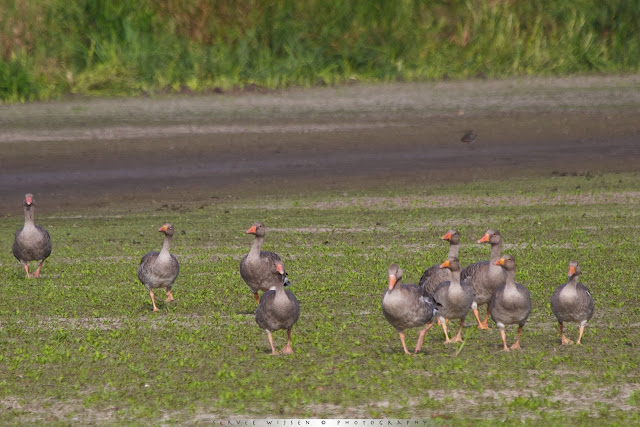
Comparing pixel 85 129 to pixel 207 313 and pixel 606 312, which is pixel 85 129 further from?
pixel 606 312

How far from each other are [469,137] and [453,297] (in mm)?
18354

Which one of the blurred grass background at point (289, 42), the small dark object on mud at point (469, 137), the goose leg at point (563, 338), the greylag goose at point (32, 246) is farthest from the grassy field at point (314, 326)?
the blurred grass background at point (289, 42)

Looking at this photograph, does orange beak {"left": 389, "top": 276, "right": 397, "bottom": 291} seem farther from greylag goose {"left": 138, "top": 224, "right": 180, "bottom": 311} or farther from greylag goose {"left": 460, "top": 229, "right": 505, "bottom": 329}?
greylag goose {"left": 138, "top": 224, "right": 180, "bottom": 311}

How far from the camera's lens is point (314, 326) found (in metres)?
14.7

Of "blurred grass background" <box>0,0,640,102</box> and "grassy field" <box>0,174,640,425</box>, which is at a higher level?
"blurred grass background" <box>0,0,640,102</box>

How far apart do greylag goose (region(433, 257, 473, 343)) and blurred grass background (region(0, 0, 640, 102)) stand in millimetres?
21425

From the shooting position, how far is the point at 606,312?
15062 mm

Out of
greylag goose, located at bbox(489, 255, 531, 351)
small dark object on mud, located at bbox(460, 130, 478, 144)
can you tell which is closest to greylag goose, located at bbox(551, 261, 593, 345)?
greylag goose, located at bbox(489, 255, 531, 351)

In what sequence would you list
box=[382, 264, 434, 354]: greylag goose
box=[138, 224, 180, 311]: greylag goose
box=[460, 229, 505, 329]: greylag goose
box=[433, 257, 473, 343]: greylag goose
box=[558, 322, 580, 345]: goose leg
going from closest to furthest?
1. box=[382, 264, 434, 354]: greylag goose
2. box=[433, 257, 473, 343]: greylag goose
3. box=[558, 322, 580, 345]: goose leg
4. box=[460, 229, 505, 329]: greylag goose
5. box=[138, 224, 180, 311]: greylag goose

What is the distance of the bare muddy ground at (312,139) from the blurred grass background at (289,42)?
1053mm

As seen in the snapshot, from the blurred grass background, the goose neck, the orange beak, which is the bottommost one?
the goose neck

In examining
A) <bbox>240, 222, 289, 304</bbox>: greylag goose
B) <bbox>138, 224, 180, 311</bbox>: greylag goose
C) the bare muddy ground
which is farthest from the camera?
the bare muddy ground

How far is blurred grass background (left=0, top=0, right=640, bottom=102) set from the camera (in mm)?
34250

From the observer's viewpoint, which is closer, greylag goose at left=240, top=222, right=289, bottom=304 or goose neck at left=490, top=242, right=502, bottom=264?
goose neck at left=490, top=242, right=502, bottom=264
